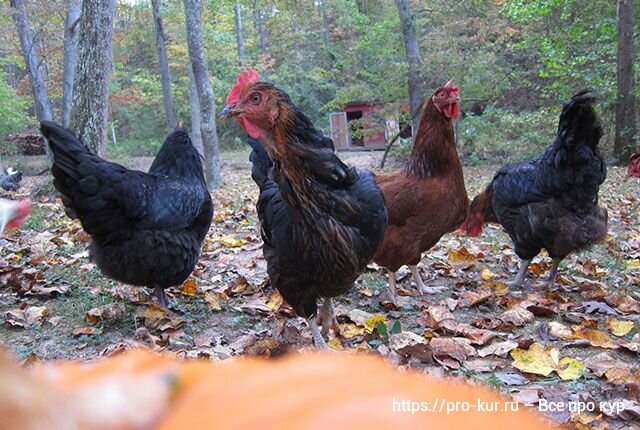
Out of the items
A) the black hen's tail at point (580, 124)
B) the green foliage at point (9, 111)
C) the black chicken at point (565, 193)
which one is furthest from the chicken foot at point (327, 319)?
the green foliage at point (9, 111)

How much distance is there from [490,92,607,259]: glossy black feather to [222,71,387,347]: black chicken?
78.2 inches

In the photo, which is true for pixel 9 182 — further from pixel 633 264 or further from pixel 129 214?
pixel 633 264

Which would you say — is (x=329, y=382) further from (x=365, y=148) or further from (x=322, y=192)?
(x=365, y=148)

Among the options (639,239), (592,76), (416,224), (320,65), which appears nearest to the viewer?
(416,224)

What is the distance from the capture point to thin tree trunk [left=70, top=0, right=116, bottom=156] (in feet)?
21.4

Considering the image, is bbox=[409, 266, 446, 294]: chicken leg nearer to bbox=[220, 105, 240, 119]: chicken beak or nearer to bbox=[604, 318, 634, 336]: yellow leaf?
bbox=[604, 318, 634, 336]: yellow leaf

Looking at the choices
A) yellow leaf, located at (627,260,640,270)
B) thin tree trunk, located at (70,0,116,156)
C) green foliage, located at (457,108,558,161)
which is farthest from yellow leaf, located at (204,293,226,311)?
green foliage, located at (457,108,558,161)

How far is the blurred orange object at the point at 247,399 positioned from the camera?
1.29 ft

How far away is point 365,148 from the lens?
2608cm

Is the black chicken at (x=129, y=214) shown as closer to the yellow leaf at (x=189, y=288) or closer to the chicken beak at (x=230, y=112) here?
the yellow leaf at (x=189, y=288)

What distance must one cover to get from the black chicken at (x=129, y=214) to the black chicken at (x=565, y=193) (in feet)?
9.64

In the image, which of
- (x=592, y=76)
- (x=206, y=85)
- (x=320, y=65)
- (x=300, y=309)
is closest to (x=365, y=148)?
(x=320, y=65)

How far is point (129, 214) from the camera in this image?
147 inches

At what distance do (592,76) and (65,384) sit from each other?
52.1 feet
